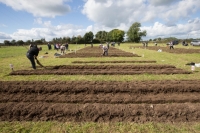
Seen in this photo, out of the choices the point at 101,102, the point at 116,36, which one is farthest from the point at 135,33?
the point at 101,102

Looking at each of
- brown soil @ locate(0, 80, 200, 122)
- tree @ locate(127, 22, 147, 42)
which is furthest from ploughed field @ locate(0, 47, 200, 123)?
tree @ locate(127, 22, 147, 42)

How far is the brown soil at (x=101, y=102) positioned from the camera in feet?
15.0

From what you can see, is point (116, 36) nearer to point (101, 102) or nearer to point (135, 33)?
point (135, 33)

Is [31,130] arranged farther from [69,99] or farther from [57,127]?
[69,99]

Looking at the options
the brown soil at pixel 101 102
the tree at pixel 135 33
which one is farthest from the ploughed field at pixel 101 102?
the tree at pixel 135 33

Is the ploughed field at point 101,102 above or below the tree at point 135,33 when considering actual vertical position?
below

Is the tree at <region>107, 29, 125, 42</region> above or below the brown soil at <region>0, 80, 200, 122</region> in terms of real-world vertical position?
above

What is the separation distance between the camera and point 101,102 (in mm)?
5516

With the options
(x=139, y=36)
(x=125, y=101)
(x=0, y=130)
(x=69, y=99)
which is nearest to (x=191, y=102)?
(x=125, y=101)

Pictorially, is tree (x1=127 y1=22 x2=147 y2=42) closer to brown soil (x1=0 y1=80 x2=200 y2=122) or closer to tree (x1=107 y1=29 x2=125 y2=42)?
tree (x1=107 y1=29 x2=125 y2=42)

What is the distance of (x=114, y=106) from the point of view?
4.96 metres

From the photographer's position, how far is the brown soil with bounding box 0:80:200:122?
4.58m

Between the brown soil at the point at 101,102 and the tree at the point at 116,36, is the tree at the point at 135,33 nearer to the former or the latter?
the tree at the point at 116,36

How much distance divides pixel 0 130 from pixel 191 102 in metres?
Answer: 6.64
